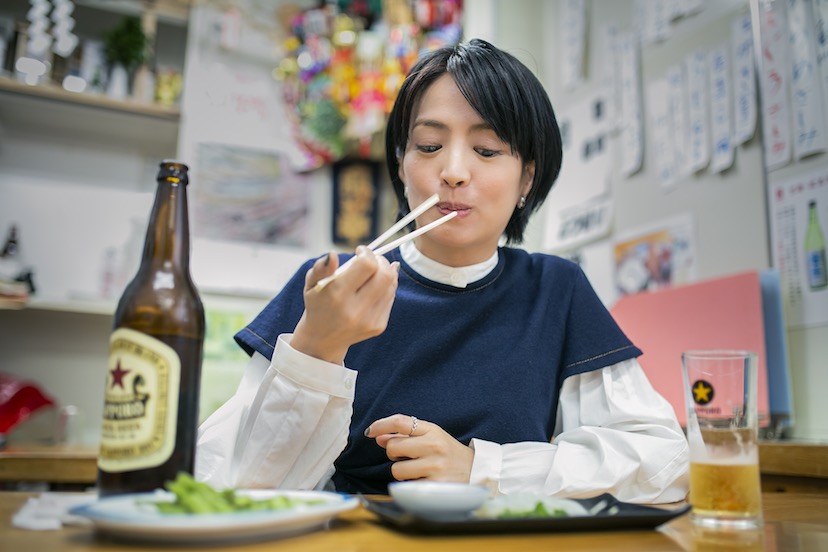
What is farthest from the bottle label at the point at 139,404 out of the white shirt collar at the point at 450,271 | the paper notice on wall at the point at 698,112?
the paper notice on wall at the point at 698,112

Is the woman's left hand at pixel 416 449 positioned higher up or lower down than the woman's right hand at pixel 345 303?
lower down

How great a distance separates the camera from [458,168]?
1059 millimetres

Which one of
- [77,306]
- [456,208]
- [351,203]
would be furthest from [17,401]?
[456,208]

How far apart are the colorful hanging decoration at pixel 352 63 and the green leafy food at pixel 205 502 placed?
2.44 metres

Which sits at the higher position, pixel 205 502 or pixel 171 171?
pixel 171 171

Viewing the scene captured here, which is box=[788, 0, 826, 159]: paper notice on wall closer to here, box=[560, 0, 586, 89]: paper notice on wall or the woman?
the woman

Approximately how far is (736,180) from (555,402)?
0.94m

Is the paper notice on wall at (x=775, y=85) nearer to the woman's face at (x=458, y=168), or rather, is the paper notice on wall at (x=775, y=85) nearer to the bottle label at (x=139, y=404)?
the woman's face at (x=458, y=168)

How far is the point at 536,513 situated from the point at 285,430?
1.17ft

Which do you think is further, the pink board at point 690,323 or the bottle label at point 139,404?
the pink board at point 690,323

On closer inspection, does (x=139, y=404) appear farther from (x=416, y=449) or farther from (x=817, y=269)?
(x=817, y=269)

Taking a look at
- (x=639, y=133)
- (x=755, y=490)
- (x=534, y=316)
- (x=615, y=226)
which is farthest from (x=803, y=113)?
(x=755, y=490)

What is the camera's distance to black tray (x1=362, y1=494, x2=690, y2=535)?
1.81ft

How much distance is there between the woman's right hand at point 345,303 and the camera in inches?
28.1
